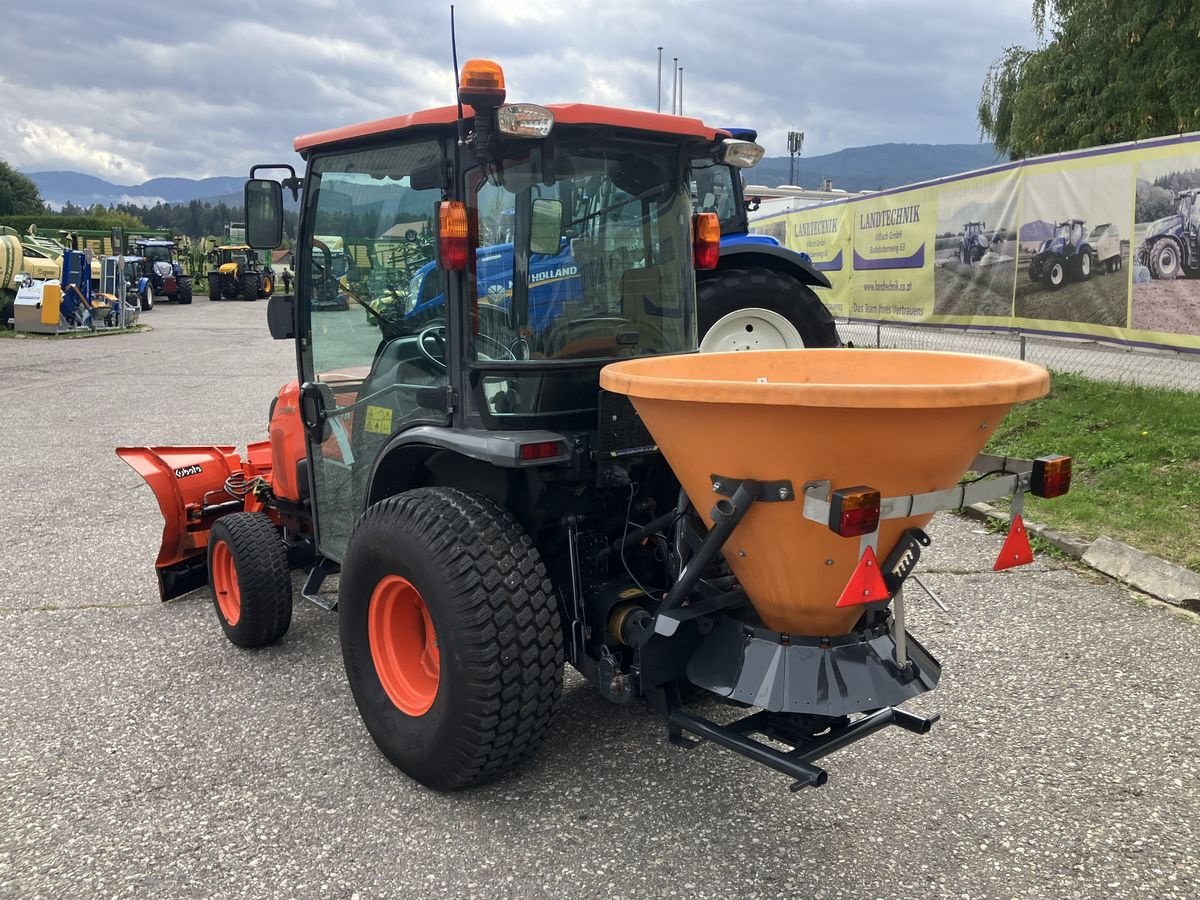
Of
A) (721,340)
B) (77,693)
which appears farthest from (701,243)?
(721,340)

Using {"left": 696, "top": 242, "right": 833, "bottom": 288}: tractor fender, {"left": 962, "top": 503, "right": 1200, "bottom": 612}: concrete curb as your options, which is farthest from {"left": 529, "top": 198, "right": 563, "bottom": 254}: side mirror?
{"left": 696, "top": 242, "right": 833, "bottom": 288}: tractor fender

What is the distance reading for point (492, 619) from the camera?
259cm

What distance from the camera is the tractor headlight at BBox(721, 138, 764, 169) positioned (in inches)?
122

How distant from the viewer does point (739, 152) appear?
311cm

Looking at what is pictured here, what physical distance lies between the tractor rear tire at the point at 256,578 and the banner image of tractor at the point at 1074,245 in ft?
21.6

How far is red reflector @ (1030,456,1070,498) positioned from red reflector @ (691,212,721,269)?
4.94ft

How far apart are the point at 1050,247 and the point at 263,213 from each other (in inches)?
269

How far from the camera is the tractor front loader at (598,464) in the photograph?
2188mm

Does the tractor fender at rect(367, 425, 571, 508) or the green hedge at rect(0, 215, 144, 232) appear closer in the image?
the tractor fender at rect(367, 425, 571, 508)

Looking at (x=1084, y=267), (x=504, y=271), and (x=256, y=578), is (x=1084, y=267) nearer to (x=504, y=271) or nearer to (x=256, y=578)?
(x=504, y=271)

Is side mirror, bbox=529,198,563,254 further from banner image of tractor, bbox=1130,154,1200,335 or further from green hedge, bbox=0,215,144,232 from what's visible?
green hedge, bbox=0,215,144,232

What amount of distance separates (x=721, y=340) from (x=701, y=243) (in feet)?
11.8

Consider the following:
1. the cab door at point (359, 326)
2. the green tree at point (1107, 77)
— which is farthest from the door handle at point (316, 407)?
the green tree at point (1107, 77)

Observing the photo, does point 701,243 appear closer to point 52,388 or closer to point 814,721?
point 814,721
